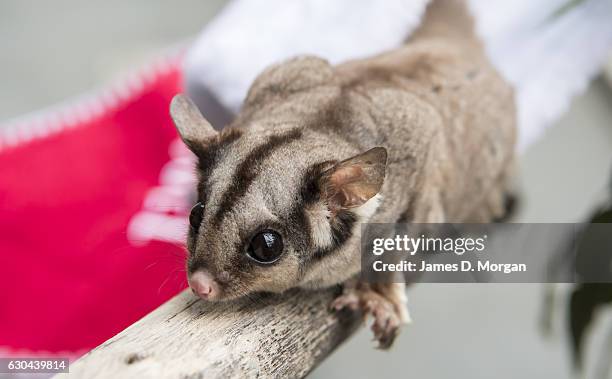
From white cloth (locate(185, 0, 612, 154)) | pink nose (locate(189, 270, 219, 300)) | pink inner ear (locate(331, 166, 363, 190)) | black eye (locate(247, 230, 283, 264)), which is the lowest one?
pink nose (locate(189, 270, 219, 300))

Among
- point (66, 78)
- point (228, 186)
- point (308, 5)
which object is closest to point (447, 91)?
point (308, 5)

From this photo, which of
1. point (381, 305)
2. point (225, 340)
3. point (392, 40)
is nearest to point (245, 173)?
point (225, 340)

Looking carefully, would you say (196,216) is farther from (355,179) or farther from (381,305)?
(381,305)

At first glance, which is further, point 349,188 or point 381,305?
point 381,305

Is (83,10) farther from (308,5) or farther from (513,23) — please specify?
(513,23)

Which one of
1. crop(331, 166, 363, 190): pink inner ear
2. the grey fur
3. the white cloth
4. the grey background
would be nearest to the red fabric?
the grey fur

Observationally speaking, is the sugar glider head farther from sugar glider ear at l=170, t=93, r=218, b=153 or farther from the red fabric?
the red fabric

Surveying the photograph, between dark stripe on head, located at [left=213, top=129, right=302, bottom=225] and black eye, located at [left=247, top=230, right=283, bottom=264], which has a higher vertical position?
dark stripe on head, located at [left=213, top=129, right=302, bottom=225]
